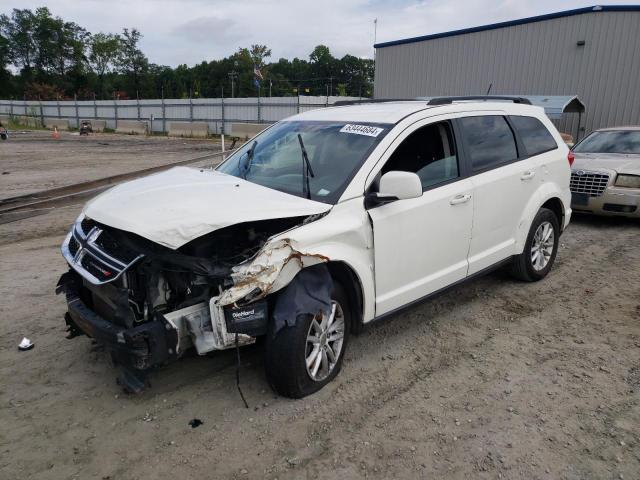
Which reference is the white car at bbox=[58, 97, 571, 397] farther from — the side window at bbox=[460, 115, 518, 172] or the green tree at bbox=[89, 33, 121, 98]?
the green tree at bbox=[89, 33, 121, 98]

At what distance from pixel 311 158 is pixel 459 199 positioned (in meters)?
1.26

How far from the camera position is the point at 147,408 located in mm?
3129

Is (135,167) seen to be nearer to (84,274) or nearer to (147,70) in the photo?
(84,274)

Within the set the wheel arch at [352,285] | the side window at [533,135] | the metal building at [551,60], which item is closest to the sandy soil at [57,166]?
the wheel arch at [352,285]

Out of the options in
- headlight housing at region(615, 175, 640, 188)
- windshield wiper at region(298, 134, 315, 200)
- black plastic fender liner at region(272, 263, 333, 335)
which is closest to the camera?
black plastic fender liner at region(272, 263, 333, 335)

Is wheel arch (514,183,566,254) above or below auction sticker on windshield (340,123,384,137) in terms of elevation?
below

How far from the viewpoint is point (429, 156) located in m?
3.91

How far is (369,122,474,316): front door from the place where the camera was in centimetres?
347

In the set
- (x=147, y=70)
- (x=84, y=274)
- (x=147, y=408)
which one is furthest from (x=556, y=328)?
(x=147, y=70)

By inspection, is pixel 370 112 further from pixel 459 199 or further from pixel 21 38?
pixel 21 38

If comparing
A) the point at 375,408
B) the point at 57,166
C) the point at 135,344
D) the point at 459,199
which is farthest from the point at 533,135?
the point at 57,166

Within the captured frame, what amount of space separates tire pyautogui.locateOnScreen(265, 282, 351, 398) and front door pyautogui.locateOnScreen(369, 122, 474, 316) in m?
0.35

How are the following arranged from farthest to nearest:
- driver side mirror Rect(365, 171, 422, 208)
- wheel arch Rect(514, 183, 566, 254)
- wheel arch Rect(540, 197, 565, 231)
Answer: wheel arch Rect(540, 197, 565, 231) → wheel arch Rect(514, 183, 566, 254) → driver side mirror Rect(365, 171, 422, 208)

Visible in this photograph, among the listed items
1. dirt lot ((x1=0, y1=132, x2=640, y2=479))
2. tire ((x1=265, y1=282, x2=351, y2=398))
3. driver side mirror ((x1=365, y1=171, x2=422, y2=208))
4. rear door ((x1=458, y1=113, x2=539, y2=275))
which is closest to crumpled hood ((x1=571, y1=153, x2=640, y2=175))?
rear door ((x1=458, y1=113, x2=539, y2=275))
